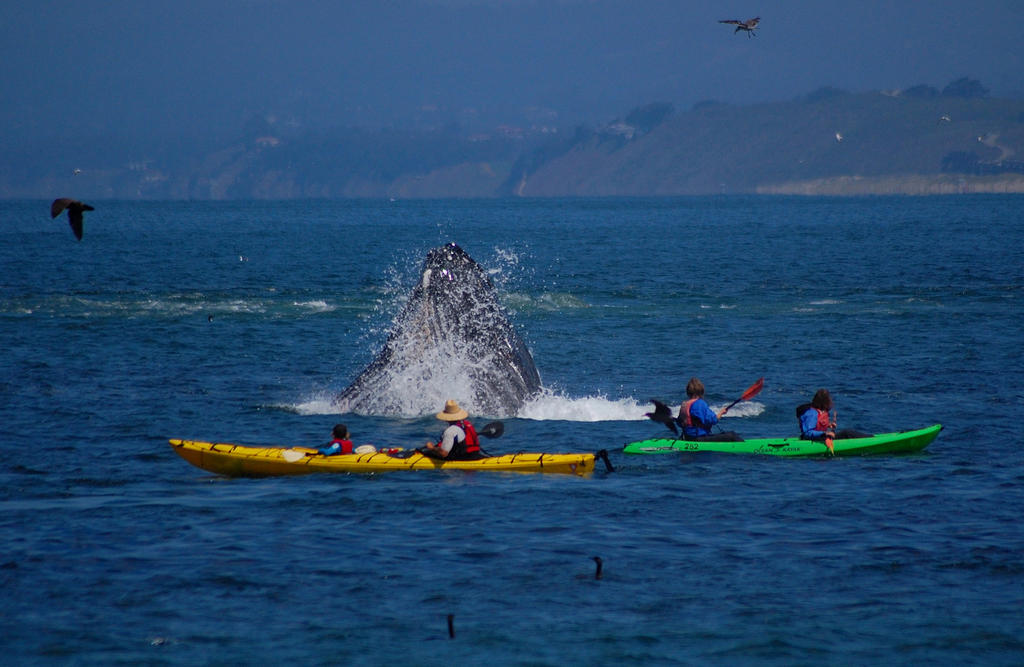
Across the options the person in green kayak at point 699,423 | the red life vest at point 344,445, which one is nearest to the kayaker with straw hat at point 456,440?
the red life vest at point 344,445

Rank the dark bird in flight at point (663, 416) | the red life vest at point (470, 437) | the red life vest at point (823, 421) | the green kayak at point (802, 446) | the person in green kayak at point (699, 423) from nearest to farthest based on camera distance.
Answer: the red life vest at point (470, 437) → the green kayak at point (802, 446) → the red life vest at point (823, 421) → the person in green kayak at point (699, 423) → the dark bird in flight at point (663, 416)

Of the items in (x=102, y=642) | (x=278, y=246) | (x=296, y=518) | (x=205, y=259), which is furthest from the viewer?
(x=278, y=246)

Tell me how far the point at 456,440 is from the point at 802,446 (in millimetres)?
5276

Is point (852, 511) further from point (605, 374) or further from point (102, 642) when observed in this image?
point (605, 374)

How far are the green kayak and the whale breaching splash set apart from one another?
9.76ft

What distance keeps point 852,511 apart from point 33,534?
988 centimetres

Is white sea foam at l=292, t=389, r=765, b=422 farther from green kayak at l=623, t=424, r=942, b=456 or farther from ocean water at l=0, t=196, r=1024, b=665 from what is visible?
green kayak at l=623, t=424, r=942, b=456

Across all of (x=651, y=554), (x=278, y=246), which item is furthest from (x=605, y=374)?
(x=278, y=246)

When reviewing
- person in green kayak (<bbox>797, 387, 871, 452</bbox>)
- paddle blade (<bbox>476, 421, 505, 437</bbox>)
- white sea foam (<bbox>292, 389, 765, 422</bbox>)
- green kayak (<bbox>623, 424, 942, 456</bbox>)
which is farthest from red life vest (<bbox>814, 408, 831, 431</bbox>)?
paddle blade (<bbox>476, 421, 505, 437</bbox>)

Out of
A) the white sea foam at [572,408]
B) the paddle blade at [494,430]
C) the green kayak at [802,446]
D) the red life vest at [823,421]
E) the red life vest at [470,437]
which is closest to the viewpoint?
the red life vest at [470,437]

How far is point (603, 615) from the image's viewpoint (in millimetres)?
12695

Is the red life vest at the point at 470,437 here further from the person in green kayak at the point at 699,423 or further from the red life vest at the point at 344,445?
the person in green kayak at the point at 699,423

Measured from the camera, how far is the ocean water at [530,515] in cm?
1225

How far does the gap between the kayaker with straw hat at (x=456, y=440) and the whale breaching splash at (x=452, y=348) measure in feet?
10.4
